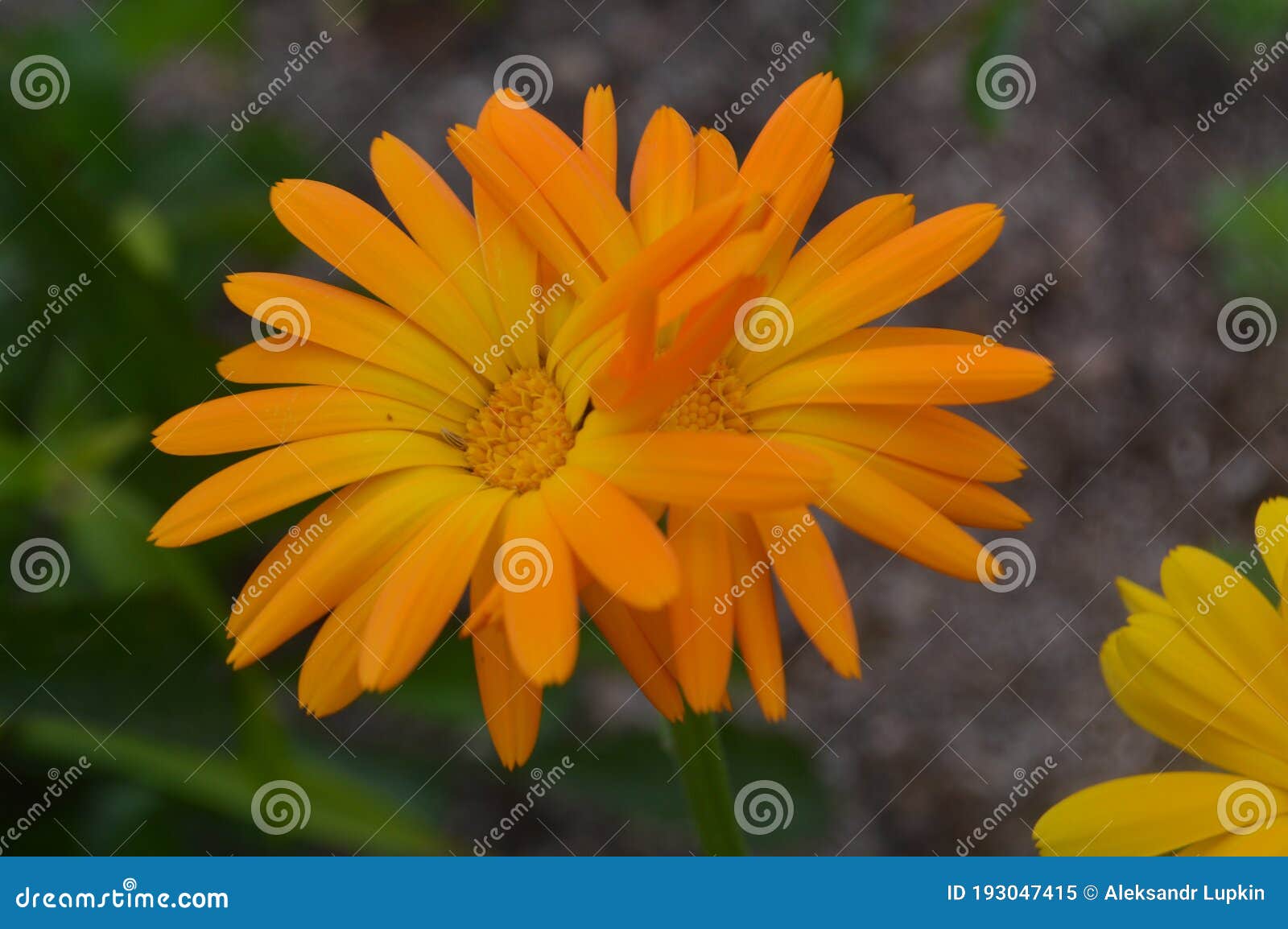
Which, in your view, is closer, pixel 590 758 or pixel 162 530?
pixel 162 530

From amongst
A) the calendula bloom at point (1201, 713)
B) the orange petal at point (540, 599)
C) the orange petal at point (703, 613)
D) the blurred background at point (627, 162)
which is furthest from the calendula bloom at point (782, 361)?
the blurred background at point (627, 162)

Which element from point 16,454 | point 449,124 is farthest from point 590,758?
point 449,124

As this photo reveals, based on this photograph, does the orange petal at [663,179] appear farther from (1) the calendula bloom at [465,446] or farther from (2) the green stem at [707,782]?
(2) the green stem at [707,782]

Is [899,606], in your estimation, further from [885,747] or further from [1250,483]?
[1250,483]

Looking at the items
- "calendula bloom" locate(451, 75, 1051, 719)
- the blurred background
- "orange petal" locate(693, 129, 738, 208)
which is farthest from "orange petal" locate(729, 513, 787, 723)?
the blurred background

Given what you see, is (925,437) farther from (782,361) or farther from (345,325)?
(345,325)

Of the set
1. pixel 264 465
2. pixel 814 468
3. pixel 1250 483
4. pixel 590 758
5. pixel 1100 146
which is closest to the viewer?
pixel 814 468

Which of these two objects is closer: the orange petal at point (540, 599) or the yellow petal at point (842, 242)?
the orange petal at point (540, 599)
